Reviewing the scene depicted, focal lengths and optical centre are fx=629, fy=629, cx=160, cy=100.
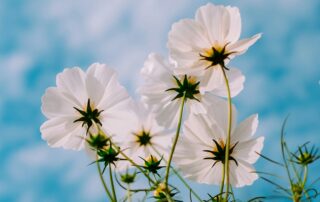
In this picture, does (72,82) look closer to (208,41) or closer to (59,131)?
(59,131)

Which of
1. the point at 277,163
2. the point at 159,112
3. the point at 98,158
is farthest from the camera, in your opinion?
the point at 159,112

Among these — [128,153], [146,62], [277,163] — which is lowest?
[277,163]

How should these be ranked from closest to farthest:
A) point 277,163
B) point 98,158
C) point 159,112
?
point 277,163
point 98,158
point 159,112

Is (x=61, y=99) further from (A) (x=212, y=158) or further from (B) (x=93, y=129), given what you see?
(A) (x=212, y=158)

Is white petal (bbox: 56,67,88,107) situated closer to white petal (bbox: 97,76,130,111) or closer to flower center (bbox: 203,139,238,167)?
white petal (bbox: 97,76,130,111)

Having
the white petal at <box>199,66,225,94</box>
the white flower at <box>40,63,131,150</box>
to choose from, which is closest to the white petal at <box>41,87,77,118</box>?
the white flower at <box>40,63,131,150</box>

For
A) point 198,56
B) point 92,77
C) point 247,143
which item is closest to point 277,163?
point 247,143

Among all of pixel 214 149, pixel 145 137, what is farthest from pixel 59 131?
pixel 214 149

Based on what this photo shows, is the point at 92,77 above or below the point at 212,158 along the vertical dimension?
above
